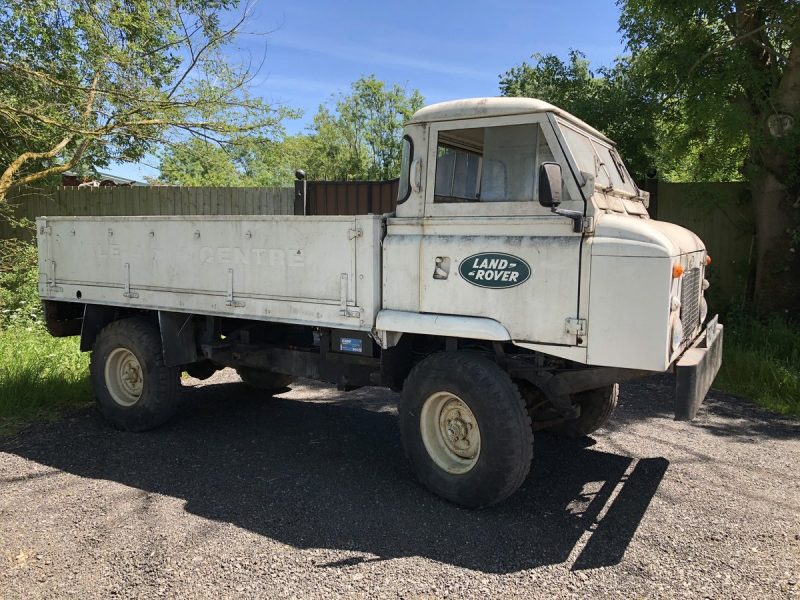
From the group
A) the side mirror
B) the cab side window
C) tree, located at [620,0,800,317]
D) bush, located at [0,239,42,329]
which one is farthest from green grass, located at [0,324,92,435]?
tree, located at [620,0,800,317]

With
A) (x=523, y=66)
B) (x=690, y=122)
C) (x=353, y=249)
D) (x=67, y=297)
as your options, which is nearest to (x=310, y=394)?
(x=67, y=297)

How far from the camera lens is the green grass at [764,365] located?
22.3 ft

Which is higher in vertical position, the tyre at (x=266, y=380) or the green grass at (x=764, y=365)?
the green grass at (x=764, y=365)

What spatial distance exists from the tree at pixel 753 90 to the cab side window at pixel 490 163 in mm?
5427

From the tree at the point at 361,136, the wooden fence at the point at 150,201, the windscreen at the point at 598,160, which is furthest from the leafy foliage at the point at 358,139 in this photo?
the windscreen at the point at 598,160

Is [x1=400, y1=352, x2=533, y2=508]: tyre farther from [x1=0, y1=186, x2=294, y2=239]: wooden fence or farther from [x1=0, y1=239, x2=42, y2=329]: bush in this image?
[x1=0, y1=186, x2=294, y2=239]: wooden fence

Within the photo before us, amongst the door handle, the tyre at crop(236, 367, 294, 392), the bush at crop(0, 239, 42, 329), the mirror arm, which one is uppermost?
the mirror arm

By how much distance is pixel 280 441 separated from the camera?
18.3 feet

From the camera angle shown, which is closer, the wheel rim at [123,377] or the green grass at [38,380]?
the wheel rim at [123,377]

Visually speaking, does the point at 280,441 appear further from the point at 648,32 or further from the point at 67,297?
the point at 648,32

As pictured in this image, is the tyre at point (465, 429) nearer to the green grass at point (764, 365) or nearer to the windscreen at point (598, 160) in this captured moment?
the windscreen at point (598, 160)

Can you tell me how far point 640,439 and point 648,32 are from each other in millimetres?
6691

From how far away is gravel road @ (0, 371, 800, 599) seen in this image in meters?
3.31

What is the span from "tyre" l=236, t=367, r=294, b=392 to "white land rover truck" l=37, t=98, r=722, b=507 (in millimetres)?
1455
